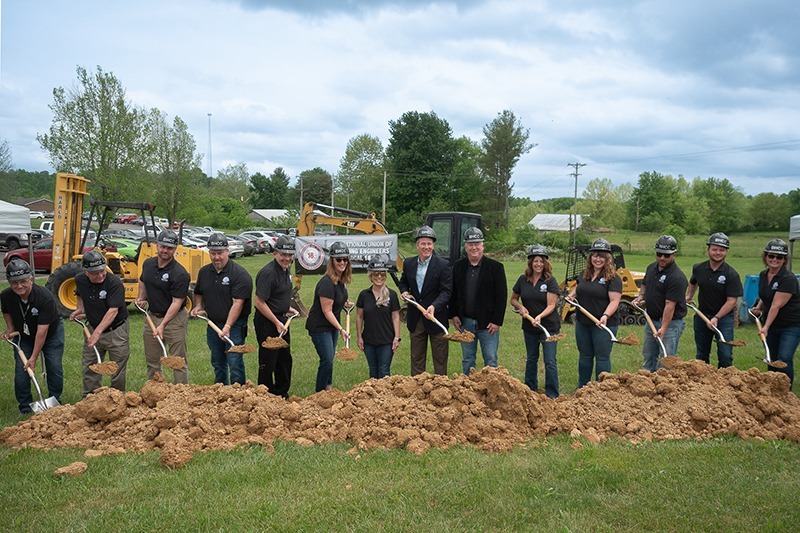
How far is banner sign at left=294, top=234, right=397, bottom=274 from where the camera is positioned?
571 inches

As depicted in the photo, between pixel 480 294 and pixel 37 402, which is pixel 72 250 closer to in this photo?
pixel 37 402

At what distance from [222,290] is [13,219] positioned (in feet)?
15.5

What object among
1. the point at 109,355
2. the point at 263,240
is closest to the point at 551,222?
the point at 263,240

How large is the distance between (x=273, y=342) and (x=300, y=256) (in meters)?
8.15

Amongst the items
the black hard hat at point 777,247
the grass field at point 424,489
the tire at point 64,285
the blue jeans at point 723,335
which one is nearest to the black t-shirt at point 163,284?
the grass field at point 424,489

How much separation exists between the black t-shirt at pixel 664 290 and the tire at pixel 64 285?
33.9ft

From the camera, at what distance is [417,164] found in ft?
171

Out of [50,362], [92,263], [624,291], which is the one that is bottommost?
[50,362]

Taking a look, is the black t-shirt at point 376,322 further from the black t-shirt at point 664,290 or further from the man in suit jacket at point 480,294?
the black t-shirt at point 664,290

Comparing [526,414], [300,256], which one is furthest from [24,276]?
[300,256]

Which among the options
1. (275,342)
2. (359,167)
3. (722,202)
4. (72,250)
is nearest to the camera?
(275,342)

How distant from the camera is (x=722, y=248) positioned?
22.2ft

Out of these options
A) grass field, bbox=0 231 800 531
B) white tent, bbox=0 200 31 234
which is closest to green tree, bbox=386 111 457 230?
white tent, bbox=0 200 31 234

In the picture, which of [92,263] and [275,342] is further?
[275,342]
